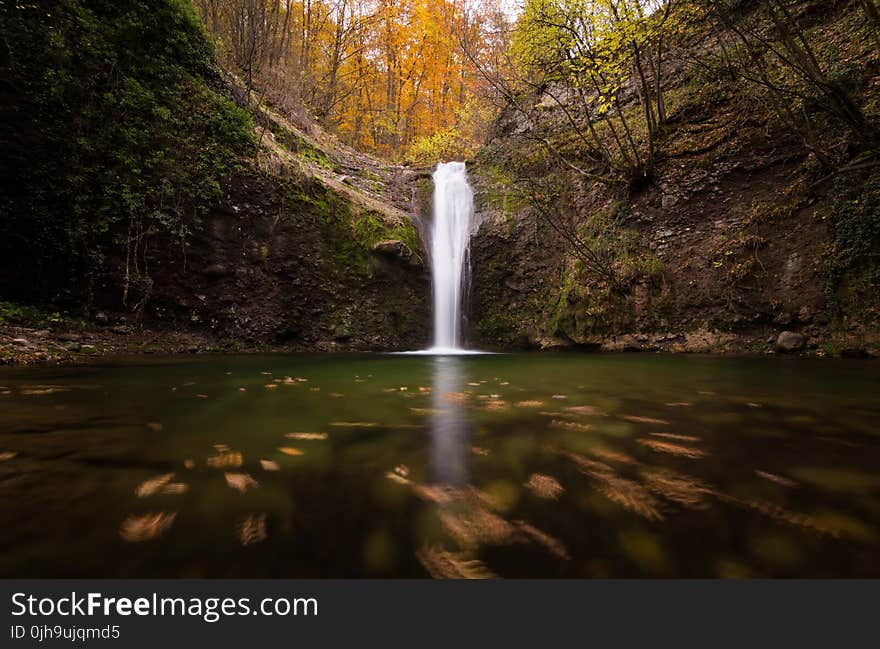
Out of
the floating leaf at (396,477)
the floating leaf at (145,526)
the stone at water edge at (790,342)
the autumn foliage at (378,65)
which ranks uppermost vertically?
the autumn foliage at (378,65)

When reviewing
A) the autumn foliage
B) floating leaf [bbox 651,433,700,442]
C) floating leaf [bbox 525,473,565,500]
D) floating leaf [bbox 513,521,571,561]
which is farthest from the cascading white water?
floating leaf [bbox 513,521,571,561]

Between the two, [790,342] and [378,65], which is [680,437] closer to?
[790,342]

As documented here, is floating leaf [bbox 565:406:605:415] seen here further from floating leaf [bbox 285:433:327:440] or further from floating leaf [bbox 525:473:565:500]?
floating leaf [bbox 285:433:327:440]

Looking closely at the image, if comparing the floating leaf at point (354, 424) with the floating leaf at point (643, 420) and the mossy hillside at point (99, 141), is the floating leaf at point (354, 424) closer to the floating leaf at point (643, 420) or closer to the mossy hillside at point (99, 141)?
the floating leaf at point (643, 420)

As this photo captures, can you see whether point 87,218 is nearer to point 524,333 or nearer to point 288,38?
point 524,333

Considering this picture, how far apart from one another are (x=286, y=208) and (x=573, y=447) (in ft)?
29.1

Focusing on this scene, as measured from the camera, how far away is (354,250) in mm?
9625

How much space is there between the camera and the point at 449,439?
1.91 meters

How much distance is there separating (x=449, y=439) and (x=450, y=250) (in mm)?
10211

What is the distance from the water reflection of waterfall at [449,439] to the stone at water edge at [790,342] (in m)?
6.64

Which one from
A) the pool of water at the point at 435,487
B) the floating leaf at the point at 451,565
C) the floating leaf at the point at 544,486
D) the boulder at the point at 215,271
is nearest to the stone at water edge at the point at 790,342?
the pool of water at the point at 435,487

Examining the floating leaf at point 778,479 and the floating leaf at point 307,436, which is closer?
the floating leaf at point 778,479

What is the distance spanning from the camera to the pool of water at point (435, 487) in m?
0.91
